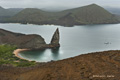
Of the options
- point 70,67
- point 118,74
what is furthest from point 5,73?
point 118,74

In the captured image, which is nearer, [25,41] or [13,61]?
[13,61]

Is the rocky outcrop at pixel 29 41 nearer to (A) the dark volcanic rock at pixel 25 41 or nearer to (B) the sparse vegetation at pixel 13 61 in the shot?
(A) the dark volcanic rock at pixel 25 41

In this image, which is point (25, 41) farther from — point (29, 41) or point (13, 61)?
point (13, 61)

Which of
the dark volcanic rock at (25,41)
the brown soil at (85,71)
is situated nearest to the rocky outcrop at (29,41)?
the dark volcanic rock at (25,41)

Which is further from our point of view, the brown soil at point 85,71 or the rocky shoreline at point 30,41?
the rocky shoreline at point 30,41

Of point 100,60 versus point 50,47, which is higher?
point 100,60

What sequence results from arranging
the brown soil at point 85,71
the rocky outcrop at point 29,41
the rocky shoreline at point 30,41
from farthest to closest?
the rocky outcrop at point 29,41
the rocky shoreline at point 30,41
the brown soil at point 85,71

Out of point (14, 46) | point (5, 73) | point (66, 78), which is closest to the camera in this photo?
point (66, 78)

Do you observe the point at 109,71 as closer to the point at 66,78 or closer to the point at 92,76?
the point at 92,76

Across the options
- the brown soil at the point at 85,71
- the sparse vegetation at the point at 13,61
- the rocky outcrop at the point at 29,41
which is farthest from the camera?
the rocky outcrop at the point at 29,41

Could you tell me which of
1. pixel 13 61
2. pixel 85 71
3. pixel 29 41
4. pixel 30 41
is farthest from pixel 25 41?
pixel 85 71

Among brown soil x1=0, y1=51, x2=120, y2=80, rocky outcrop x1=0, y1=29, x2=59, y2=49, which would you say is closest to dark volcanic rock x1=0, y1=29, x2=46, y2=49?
rocky outcrop x1=0, y1=29, x2=59, y2=49

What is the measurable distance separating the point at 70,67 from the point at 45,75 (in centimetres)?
331

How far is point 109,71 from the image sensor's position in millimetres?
17578
